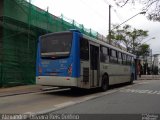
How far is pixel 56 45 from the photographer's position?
601 inches

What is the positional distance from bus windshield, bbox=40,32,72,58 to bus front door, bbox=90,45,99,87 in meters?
1.87

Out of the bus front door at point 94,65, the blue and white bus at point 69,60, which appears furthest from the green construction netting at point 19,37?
the bus front door at point 94,65

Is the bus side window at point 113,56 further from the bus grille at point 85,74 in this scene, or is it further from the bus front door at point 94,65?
the bus grille at point 85,74

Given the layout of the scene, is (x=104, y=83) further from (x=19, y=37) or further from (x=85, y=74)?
(x=19, y=37)

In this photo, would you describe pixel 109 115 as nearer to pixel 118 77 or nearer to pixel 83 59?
pixel 83 59

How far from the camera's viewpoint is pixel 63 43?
15102 mm

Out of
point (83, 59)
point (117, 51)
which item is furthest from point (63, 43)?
point (117, 51)

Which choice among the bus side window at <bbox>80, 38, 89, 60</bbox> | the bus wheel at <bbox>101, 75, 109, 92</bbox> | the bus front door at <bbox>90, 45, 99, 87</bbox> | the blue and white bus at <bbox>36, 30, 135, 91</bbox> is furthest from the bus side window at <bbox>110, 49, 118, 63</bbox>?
the bus side window at <bbox>80, 38, 89, 60</bbox>

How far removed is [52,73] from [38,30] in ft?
28.8

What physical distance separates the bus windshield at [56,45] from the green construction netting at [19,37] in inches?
168

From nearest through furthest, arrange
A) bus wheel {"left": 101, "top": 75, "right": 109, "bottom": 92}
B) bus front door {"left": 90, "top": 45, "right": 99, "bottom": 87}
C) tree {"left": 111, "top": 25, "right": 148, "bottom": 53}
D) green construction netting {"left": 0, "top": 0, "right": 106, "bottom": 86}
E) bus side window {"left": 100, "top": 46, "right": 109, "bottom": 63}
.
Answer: bus front door {"left": 90, "top": 45, "right": 99, "bottom": 87}
bus side window {"left": 100, "top": 46, "right": 109, "bottom": 63}
bus wheel {"left": 101, "top": 75, "right": 109, "bottom": 92}
green construction netting {"left": 0, "top": 0, "right": 106, "bottom": 86}
tree {"left": 111, "top": 25, "right": 148, "bottom": 53}

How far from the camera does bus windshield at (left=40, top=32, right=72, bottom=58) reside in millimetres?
14938

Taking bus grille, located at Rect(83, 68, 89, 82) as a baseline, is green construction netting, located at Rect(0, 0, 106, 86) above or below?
above

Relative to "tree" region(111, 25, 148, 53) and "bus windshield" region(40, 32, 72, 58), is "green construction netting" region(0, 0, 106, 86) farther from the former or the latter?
"tree" region(111, 25, 148, 53)
